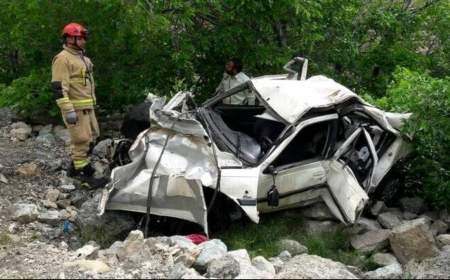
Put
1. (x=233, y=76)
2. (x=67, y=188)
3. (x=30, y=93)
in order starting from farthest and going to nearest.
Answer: (x=30, y=93), (x=233, y=76), (x=67, y=188)

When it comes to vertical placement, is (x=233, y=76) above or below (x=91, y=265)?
above

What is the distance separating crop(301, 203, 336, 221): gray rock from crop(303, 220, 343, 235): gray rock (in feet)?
0.18

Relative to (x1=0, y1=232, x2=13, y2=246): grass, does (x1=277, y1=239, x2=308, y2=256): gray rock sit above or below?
below

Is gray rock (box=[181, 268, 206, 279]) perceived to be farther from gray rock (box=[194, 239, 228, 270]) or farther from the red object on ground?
the red object on ground

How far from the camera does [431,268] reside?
6.05 m

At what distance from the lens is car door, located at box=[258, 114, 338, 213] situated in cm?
691

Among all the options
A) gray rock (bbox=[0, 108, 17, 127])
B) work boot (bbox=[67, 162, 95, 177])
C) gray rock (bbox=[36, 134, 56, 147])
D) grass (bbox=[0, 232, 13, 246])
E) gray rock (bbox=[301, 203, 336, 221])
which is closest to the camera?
grass (bbox=[0, 232, 13, 246])

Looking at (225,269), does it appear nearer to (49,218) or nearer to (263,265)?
(263,265)

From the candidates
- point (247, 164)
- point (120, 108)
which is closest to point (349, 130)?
point (247, 164)

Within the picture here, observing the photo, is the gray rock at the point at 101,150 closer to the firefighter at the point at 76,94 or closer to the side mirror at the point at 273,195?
the firefighter at the point at 76,94

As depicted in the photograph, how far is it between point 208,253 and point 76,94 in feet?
11.6

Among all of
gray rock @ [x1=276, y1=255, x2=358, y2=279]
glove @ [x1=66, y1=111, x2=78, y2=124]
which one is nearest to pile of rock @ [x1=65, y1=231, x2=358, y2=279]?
gray rock @ [x1=276, y1=255, x2=358, y2=279]

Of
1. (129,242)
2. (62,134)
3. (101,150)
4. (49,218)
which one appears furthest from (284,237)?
(62,134)

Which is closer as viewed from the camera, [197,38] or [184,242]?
[184,242]
